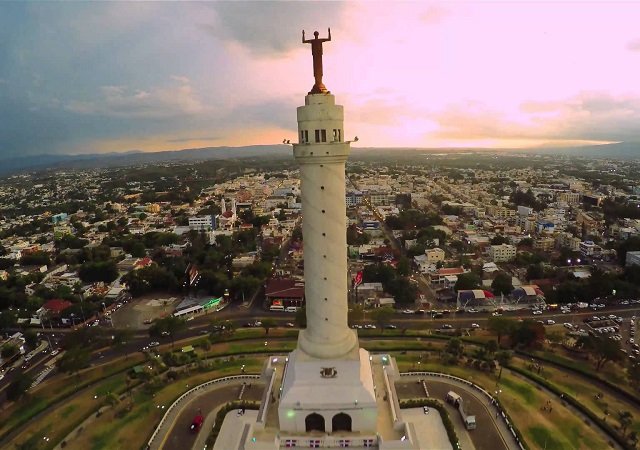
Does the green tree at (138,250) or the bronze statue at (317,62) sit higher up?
the bronze statue at (317,62)

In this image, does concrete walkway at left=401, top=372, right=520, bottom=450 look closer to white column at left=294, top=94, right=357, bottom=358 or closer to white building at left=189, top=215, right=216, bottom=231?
white column at left=294, top=94, right=357, bottom=358

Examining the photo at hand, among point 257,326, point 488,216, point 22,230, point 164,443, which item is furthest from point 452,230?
point 22,230

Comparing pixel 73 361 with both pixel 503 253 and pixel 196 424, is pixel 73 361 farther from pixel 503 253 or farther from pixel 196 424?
pixel 503 253

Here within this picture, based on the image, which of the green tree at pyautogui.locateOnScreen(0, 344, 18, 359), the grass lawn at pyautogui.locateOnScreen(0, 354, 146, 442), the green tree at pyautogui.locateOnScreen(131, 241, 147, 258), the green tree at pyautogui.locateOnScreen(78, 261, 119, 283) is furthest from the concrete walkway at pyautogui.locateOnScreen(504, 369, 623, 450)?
the green tree at pyautogui.locateOnScreen(131, 241, 147, 258)

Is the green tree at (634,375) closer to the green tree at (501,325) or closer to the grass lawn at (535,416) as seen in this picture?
the grass lawn at (535,416)

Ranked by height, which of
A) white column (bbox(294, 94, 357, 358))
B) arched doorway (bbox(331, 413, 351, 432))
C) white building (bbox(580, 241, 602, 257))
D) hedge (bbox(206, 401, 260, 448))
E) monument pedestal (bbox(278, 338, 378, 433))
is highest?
white column (bbox(294, 94, 357, 358))

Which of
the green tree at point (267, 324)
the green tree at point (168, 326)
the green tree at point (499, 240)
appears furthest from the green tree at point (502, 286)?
the green tree at point (168, 326)

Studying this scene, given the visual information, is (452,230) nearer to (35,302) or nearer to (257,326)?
(257,326)
